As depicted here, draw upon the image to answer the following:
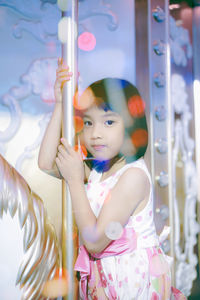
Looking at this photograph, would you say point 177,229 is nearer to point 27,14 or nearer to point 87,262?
point 87,262

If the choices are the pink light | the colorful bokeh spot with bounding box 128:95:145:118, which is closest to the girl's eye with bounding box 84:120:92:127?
the colorful bokeh spot with bounding box 128:95:145:118

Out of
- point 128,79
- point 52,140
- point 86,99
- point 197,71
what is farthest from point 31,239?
point 197,71

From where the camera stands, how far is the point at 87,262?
2.10 ft

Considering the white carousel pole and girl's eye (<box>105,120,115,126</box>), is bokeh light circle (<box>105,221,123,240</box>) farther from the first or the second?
girl's eye (<box>105,120,115,126</box>)

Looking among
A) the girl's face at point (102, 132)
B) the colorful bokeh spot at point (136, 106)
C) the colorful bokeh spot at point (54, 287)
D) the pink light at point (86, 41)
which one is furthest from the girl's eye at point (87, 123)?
the colorful bokeh spot at point (54, 287)

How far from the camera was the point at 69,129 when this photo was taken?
0.58 meters

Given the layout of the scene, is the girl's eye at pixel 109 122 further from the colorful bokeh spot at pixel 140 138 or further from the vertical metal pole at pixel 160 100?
the vertical metal pole at pixel 160 100

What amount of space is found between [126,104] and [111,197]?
22 cm

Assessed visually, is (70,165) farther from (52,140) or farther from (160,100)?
(160,100)

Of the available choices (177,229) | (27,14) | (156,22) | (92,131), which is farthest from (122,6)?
(177,229)

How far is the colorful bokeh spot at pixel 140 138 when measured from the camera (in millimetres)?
729

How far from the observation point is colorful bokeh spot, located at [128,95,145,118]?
0.73m

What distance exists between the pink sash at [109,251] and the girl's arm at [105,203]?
29 mm

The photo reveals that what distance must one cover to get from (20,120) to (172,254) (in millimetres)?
530
